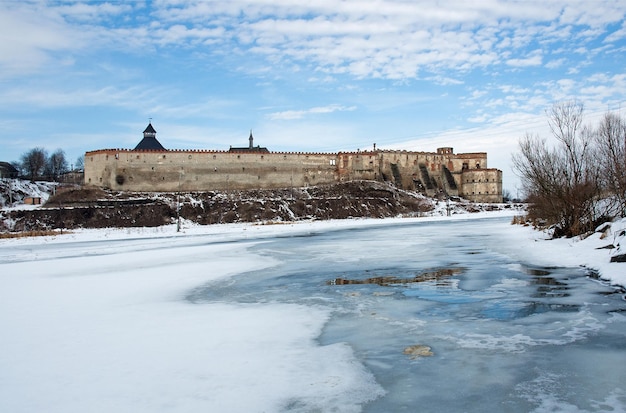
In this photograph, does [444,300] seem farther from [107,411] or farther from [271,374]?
[107,411]

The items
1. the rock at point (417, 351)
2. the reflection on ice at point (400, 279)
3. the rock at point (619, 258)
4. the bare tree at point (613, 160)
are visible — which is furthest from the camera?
the bare tree at point (613, 160)

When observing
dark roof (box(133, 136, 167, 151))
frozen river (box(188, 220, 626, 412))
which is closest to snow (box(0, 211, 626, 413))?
frozen river (box(188, 220, 626, 412))

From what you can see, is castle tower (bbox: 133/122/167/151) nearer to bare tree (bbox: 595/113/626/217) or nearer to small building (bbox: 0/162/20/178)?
small building (bbox: 0/162/20/178)

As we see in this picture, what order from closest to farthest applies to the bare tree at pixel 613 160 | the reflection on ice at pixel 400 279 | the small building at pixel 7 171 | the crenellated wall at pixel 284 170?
the reflection on ice at pixel 400 279
the bare tree at pixel 613 160
the crenellated wall at pixel 284 170
the small building at pixel 7 171

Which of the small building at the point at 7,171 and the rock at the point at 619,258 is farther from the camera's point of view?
the small building at the point at 7,171

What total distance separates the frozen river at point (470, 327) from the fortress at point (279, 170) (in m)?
49.6

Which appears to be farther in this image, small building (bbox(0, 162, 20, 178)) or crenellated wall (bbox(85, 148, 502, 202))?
small building (bbox(0, 162, 20, 178))

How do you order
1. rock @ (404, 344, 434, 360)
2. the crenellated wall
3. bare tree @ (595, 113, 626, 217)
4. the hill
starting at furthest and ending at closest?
the crenellated wall < the hill < bare tree @ (595, 113, 626, 217) < rock @ (404, 344, 434, 360)

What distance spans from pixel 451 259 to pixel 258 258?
21.3 ft

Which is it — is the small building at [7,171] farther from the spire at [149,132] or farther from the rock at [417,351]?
the rock at [417,351]

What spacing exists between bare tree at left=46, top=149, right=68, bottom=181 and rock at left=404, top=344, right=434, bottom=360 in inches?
3910

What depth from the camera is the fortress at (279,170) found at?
200 feet

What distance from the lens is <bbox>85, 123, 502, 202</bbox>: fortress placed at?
60.8m

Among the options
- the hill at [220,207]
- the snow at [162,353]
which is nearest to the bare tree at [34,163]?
the hill at [220,207]
